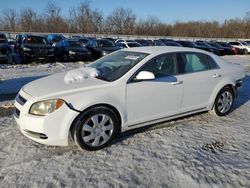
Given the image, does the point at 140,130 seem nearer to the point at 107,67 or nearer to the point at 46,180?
the point at 107,67

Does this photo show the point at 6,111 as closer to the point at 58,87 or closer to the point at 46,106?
the point at 58,87

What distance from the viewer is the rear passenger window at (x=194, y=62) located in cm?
473

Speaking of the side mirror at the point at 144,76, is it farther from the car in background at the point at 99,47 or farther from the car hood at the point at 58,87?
the car in background at the point at 99,47

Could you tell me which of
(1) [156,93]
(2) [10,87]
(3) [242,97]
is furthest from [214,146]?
(2) [10,87]

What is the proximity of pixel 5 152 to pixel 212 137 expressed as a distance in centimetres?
324

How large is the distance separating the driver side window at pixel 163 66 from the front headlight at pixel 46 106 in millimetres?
1462

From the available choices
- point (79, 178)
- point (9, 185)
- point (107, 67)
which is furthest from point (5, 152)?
point (107, 67)

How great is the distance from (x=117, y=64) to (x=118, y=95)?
2.56ft

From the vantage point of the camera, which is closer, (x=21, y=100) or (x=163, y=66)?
(x=21, y=100)

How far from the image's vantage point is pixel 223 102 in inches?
215

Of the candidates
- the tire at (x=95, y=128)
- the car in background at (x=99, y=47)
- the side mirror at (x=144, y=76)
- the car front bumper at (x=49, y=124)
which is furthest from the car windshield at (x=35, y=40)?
the tire at (x=95, y=128)

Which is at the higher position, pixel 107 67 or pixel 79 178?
pixel 107 67

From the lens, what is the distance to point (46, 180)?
3.08m

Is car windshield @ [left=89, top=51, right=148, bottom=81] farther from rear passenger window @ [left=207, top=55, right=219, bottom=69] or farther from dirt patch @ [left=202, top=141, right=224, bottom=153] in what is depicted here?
dirt patch @ [left=202, top=141, right=224, bottom=153]
